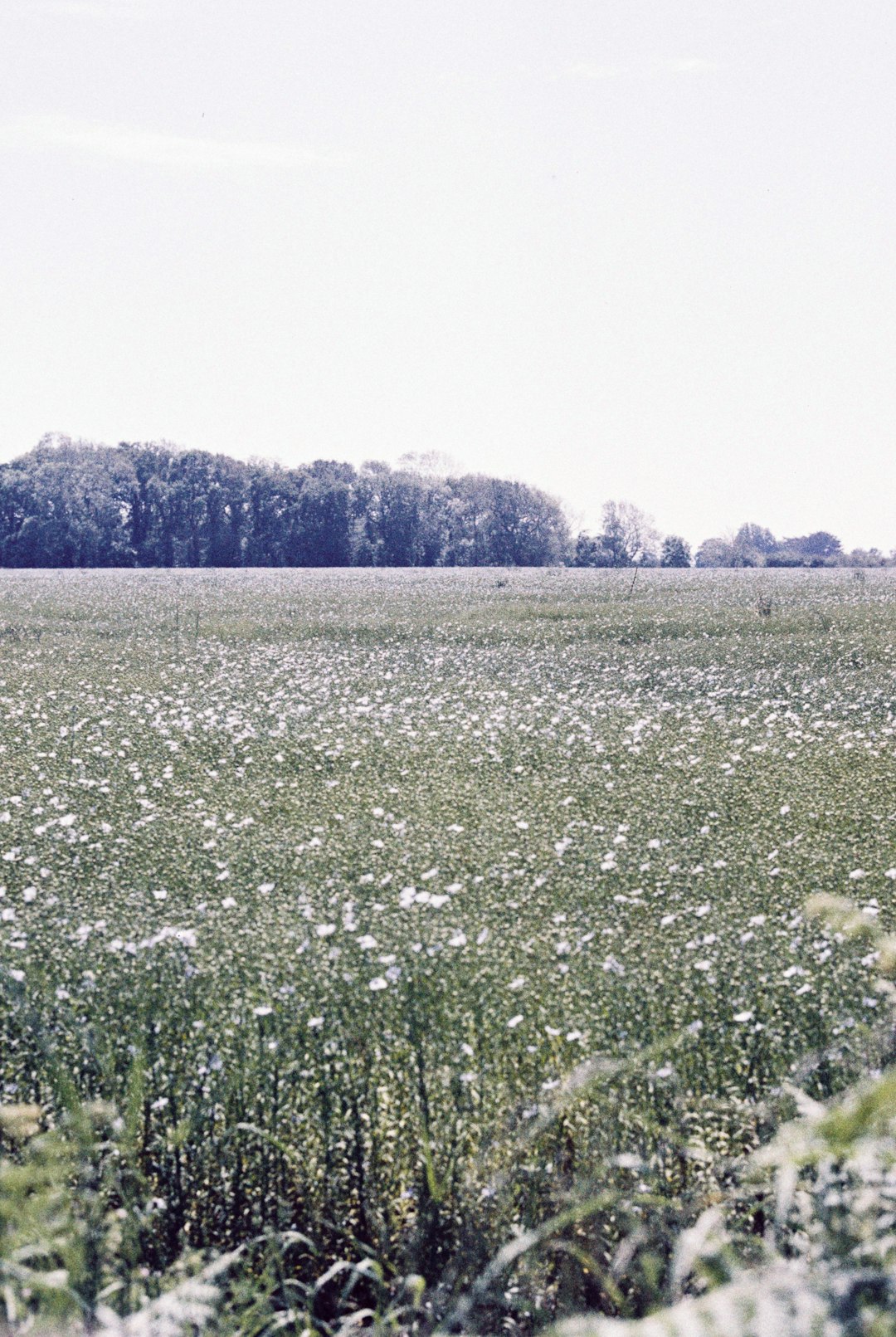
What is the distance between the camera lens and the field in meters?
4.19

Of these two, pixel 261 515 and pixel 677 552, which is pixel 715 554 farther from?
pixel 261 515

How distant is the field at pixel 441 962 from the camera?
4188mm

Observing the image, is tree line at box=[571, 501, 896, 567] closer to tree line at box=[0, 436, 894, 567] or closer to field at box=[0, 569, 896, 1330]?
tree line at box=[0, 436, 894, 567]

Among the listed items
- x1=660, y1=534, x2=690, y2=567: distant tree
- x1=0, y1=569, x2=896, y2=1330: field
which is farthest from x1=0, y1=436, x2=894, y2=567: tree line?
x1=0, y1=569, x2=896, y2=1330: field

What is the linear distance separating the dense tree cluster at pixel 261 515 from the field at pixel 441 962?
6614 cm

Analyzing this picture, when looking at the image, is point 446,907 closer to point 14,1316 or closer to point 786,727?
point 14,1316

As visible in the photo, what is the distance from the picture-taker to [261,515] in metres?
80.1

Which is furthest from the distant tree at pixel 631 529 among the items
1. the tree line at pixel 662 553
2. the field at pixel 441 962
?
the field at pixel 441 962

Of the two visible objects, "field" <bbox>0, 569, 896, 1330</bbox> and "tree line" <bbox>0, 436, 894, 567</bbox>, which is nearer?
"field" <bbox>0, 569, 896, 1330</bbox>

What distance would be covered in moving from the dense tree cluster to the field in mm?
66138

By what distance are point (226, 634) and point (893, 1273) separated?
21.0 meters

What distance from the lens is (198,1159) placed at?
4.36 m

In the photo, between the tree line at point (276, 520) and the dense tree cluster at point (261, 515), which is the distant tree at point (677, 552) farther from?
the dense tree cluster at point (261, 515)

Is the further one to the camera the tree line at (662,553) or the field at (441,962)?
the tree line at (662,553)
